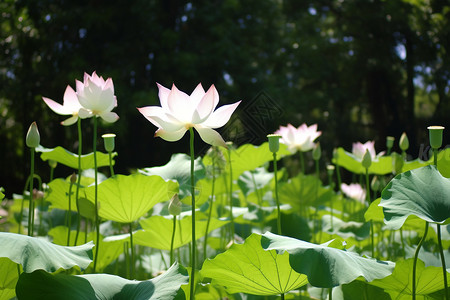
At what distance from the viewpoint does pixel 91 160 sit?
39.3 inches

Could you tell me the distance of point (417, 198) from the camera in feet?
2.03

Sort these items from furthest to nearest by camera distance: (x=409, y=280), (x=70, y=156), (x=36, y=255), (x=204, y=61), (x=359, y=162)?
(x=204, y=61), (x=359, y=162), (x=70, y=156), (x=409, y=280), (x=36, y=255)

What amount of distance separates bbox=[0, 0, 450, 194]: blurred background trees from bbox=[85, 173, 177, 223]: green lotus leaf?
14.8ft

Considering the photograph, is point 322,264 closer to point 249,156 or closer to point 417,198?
point 417,198

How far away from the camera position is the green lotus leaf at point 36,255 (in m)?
0.53

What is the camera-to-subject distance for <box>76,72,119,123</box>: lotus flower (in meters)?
0.77

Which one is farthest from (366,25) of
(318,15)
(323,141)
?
(323,141)

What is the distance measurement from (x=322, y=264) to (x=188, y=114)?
26 centimetres

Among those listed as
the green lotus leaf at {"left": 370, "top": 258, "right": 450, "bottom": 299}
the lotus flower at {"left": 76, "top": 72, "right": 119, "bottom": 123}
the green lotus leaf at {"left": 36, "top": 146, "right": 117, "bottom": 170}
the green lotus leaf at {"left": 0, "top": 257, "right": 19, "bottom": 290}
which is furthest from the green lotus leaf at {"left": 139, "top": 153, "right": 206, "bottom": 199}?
the green lotus leaf at {"left": 370, "top": 258, "right": 450, "bottom": 299}

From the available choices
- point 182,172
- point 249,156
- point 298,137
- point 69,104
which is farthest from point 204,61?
point 69,104

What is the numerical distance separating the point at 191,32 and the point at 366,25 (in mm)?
2586

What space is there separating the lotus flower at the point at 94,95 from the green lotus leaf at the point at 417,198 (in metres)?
0.47

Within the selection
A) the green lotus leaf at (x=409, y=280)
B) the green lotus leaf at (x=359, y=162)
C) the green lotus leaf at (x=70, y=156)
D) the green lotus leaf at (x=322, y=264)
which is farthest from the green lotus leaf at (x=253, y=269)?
the green lotus leaf at (x=359, y=162)

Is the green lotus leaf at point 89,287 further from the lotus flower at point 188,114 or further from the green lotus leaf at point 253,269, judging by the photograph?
the lotus flower at point 188,114
